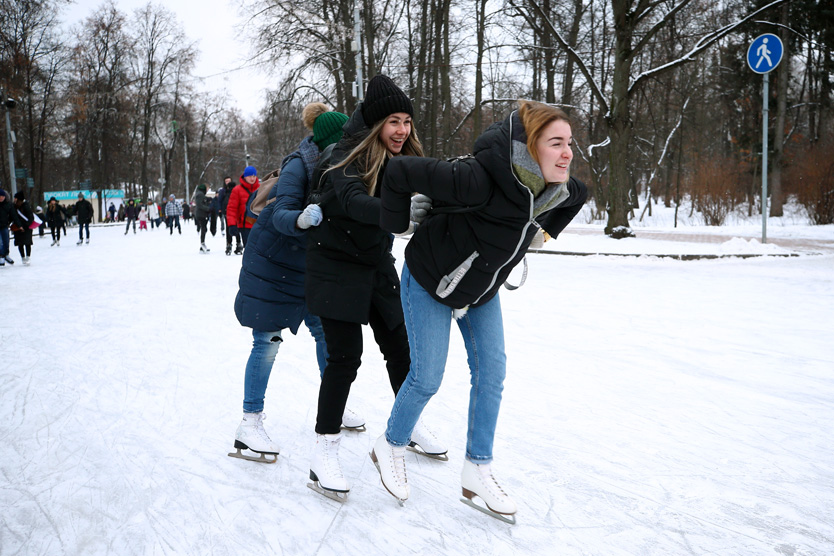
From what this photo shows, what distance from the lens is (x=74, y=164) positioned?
43.3 metres

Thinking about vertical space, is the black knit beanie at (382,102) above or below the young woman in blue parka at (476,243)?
above

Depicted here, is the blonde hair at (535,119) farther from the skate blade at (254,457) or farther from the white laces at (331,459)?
the skate blade at (254,457)

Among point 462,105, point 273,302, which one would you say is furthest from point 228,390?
point 462,105

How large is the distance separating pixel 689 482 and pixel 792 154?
2646 centimetres

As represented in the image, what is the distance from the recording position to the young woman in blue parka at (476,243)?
2.15 m

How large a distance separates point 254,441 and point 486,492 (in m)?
1.18

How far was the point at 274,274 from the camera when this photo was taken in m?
3.06

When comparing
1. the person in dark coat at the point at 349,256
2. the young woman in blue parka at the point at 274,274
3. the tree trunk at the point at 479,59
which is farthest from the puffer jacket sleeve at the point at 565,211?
the tree trunk at the point at 479,59

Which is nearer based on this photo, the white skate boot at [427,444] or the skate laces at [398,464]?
the skate laces at [398,464]

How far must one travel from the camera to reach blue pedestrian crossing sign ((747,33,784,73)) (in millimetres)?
10562

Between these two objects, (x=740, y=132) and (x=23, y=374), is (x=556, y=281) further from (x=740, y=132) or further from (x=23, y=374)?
(x=740, y=132)

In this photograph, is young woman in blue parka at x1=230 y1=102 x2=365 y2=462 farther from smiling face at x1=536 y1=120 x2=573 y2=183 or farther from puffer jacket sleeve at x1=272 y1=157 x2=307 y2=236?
smiling face at x1=536 y1=120 x2=573 y2=183

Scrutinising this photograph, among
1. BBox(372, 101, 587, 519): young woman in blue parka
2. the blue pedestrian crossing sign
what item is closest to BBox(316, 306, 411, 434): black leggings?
BBox(372, 101, 587, 519): young woman in blue parka

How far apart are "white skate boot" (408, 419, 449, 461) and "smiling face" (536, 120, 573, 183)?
1456 millimetres
